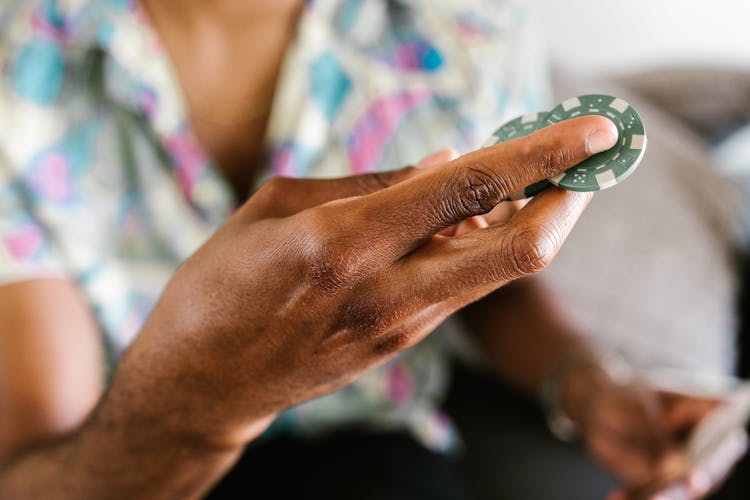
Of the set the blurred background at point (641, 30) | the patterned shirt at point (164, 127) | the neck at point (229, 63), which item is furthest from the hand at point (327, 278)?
the blurred background at point (641, 30)

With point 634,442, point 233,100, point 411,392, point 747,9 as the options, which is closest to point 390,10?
point 233,100

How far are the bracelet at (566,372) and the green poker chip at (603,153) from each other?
1.67 ft

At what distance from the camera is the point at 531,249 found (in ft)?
1.25

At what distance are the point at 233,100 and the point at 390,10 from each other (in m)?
0.23

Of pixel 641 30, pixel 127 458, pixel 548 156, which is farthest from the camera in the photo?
pixel 641 30

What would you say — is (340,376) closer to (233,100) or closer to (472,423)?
(233,100)

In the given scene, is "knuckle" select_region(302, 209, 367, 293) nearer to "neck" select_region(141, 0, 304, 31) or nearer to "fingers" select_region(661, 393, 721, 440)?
"neck" select_region(141, 0, 304, 31)

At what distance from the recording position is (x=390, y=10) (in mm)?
885

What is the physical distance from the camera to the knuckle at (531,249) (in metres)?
0.38

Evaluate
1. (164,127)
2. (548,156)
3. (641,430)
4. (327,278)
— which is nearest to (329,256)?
(327,278)

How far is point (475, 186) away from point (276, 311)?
14 cm

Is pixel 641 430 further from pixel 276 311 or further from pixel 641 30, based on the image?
pixel 641 30

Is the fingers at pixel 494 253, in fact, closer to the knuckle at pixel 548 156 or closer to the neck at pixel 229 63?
the knuckle at pixel 548 156

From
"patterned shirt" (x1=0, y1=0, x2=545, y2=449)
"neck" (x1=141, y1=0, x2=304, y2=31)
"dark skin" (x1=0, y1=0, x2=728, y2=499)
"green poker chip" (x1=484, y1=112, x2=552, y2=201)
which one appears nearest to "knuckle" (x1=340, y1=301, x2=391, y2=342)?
"dark skin" (x1=0, y1=0, x2=728, y2=499)
